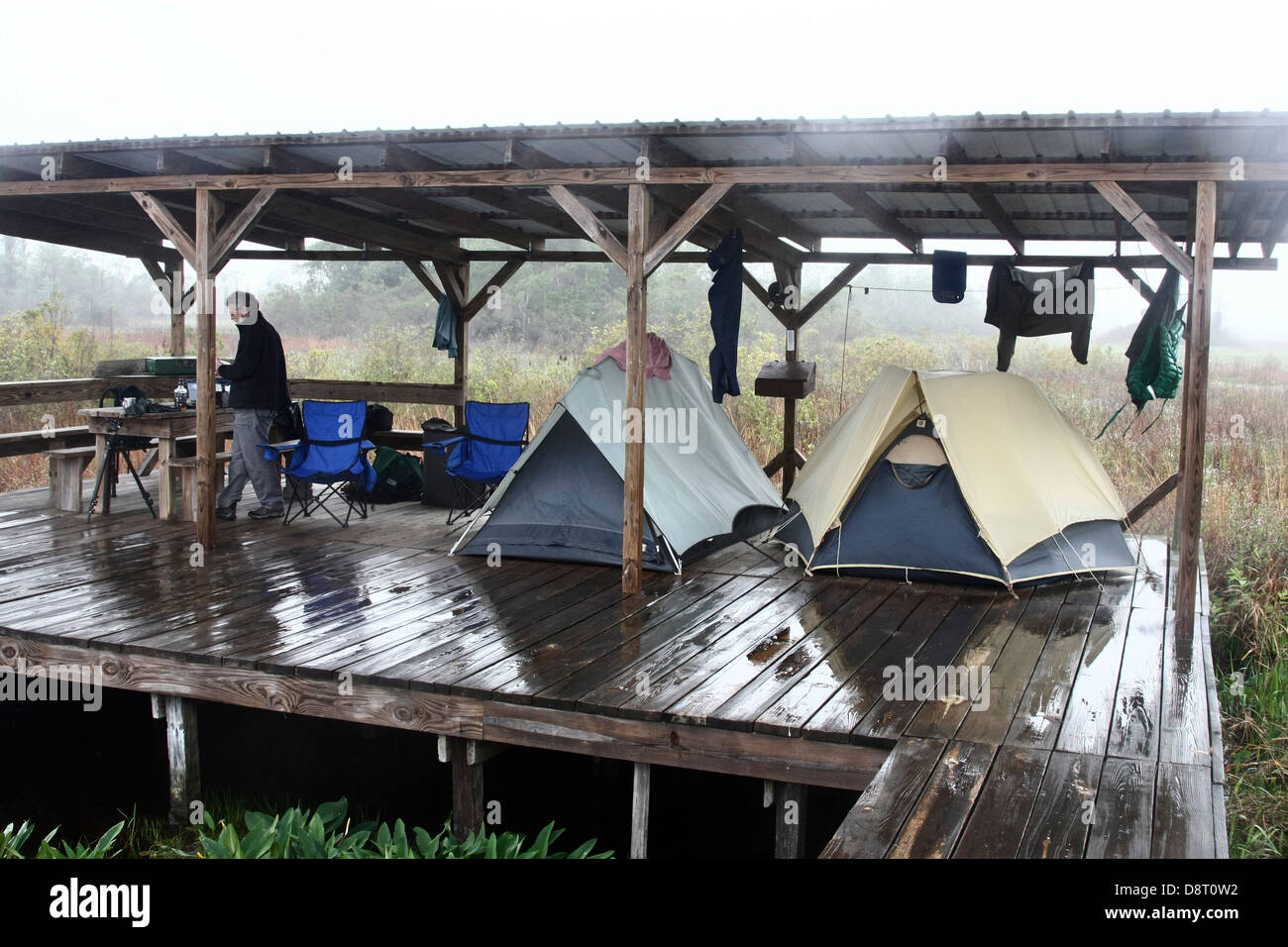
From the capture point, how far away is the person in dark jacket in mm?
7680

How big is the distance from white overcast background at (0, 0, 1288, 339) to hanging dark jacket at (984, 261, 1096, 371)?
36.5 meters

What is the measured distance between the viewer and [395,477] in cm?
933

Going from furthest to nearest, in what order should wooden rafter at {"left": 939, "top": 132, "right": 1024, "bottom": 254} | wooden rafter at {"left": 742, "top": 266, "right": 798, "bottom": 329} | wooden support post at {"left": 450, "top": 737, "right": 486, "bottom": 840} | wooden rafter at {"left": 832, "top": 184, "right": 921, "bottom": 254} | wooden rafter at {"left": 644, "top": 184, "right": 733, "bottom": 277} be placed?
wooden rafter at {"left": 742, "top": 266, "right": 798, "bottom": 329} < wooden rafter at {"left": 832, "top": 184, "right": 921, "bottom": 254} < wooden rafter at {"left": 644, "top": 184, "right": 733, "bottom": 277} < wooden rafter at {"left": 939, "top": 132, "right": 1024, "bottom": 254} < wooden support post at {"left": 450, "top": 737, "right": 486, "bottom": 840}

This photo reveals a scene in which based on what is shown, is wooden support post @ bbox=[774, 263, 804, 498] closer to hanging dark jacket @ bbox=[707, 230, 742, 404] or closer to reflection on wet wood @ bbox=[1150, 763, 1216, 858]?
hanging dark jacket @ bbox=[707, 230, 742, 404]

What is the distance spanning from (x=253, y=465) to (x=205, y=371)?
1.14m

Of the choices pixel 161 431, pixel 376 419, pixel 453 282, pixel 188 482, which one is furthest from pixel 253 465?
pixel 453 282

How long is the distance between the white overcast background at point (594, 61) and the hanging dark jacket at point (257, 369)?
37.0m

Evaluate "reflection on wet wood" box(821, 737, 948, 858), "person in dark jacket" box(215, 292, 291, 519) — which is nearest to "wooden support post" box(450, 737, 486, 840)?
"reflection on wet wood" box(821, 737, 948, 858)

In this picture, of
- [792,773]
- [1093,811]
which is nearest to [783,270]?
[792,773]

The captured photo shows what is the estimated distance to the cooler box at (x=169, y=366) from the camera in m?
9.45

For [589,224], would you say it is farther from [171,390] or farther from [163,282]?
[163,282]

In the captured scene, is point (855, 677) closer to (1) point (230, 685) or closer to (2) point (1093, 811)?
(2) point (1093, 811)

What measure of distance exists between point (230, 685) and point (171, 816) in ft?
2.58
